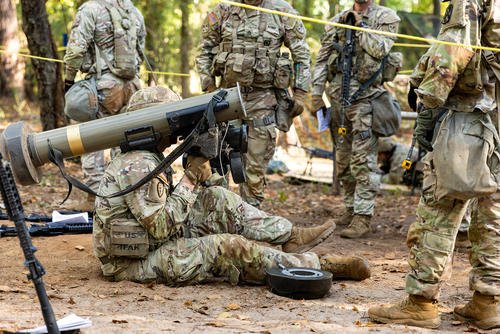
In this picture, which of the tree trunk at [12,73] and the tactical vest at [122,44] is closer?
the tactical vest at [122,44]

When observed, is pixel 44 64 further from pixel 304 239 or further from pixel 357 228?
pixel 304 239

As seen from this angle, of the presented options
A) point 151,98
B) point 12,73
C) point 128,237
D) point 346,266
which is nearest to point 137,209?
point 128,237

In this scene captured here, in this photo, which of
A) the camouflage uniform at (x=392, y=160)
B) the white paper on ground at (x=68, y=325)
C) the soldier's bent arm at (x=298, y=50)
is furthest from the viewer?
the camouflage uniform at (x=392, y=160)

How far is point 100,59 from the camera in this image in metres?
7.05

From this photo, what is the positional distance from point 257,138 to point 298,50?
980 mm

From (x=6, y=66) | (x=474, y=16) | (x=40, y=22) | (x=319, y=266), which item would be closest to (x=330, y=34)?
(x=319, y=266)

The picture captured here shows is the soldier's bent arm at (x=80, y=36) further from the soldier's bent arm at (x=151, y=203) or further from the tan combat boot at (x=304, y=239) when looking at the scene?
the tan combat boot at (x=304, y=239)

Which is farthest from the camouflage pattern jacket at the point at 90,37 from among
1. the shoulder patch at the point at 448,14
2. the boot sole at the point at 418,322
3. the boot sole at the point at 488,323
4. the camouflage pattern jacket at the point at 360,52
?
the boot sole at the point at 488,323

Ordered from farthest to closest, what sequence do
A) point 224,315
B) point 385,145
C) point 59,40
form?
point 59,40 < point 385,145 < point 224,315

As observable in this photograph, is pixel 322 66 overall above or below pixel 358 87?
above

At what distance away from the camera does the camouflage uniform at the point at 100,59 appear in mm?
6879

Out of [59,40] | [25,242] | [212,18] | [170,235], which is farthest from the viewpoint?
[59,40]

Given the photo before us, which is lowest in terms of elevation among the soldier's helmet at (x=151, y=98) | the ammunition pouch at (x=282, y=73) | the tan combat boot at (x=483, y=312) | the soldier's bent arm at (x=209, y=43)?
the tan combat boot at (x=483, y=312)

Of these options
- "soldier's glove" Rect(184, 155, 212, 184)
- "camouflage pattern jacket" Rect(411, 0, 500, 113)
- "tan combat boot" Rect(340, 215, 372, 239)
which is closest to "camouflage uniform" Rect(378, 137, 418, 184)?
"tan combat boot" Rect(340, 215, 372, 239)
